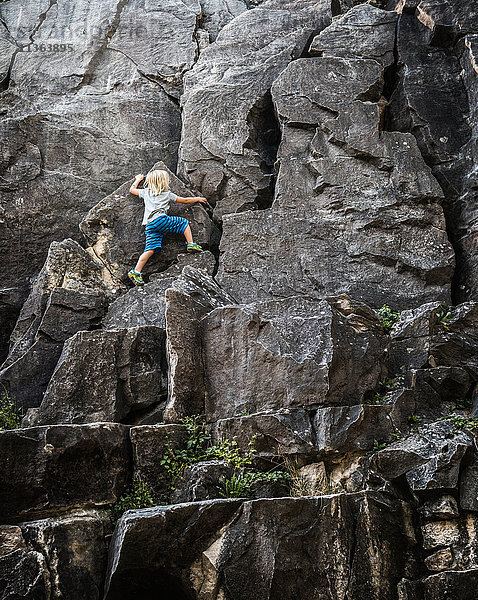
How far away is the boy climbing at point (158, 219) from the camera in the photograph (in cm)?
1026

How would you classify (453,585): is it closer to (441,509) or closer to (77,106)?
(441,509)

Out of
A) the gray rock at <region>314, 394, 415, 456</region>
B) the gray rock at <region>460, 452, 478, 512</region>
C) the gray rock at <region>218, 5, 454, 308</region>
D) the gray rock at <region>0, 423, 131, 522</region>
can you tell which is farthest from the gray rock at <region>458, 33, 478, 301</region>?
the gray rock at <region>0, 423, 131, 522</region>

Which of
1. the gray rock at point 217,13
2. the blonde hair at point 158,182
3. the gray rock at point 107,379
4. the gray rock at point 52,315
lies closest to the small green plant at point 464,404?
the gray rock at point 107,379

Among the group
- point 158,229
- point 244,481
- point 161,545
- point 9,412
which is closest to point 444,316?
point 244,481

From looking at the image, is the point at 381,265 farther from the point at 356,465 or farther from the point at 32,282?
the point at 32,282

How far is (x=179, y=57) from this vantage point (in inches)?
556

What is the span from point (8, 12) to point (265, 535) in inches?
560

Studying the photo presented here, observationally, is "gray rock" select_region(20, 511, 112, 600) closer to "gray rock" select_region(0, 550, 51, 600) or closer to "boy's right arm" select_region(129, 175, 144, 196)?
"gray rock" select_region(0, 550, 51, 600)

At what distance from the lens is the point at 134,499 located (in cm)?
631

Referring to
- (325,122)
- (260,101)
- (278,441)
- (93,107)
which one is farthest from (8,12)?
(278,441)

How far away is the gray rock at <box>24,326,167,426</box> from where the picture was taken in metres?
7.66

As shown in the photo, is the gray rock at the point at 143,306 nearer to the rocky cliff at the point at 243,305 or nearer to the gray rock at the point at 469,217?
the rocky cliff at the point at 243,305

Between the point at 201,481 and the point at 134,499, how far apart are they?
0.70 metres

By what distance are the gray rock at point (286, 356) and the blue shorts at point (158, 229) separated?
277 centimetres
